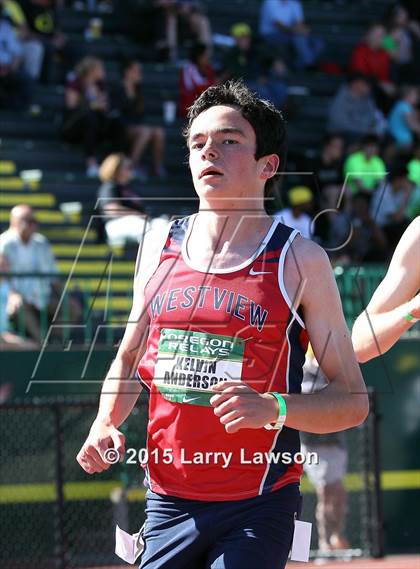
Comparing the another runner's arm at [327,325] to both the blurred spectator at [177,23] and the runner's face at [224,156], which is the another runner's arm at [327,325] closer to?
the runner's face at [224,156]

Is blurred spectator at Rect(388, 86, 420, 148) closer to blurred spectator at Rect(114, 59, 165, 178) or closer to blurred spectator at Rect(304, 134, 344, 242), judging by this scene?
blurred spectator at Rect(304, 134, 344, 242)

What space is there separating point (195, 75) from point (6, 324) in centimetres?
540

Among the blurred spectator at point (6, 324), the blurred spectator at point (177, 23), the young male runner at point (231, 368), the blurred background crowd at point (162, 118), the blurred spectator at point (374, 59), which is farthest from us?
the blurred spectator at point (374, 59)

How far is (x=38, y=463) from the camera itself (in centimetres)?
1023

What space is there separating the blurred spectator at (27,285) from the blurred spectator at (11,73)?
3969 mm

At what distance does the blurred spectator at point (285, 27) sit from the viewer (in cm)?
1781

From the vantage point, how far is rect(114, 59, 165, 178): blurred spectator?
1492 cm

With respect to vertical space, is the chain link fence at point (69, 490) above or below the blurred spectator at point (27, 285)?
below

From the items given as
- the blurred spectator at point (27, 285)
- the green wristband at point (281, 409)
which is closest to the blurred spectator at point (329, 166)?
the blurred spectator at point (27, 285)

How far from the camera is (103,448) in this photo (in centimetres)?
411

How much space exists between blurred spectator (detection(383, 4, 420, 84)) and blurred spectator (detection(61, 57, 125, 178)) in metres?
5.52

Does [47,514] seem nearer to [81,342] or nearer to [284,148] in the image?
[81,342]

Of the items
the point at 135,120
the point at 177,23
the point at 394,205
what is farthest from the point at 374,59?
the point at 135,120

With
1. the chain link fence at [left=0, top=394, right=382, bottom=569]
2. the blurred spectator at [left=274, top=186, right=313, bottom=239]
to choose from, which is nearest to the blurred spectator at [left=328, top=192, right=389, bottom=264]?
the blurred spectator at [left=274, top=186, right=313, bottom=239]
